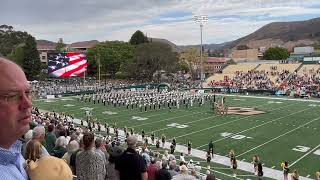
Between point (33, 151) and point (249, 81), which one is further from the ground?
point (33, 151)

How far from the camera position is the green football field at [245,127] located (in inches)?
775

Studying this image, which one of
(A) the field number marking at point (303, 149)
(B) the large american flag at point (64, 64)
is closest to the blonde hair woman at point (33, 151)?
(A) the field number marking at point (303, 149)

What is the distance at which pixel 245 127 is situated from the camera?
26641 mm

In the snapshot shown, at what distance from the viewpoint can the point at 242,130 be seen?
25.6 m

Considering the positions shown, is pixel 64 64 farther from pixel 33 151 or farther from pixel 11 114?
pixel 11 114

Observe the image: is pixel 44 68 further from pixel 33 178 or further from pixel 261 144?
pixel 33 178

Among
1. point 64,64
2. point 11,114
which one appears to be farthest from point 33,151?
point 64,64

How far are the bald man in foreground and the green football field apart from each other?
632 inches

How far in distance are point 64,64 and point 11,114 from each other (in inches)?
1924

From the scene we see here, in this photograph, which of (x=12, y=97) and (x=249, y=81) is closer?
(x=12, y=97)

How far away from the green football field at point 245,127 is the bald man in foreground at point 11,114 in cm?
1606

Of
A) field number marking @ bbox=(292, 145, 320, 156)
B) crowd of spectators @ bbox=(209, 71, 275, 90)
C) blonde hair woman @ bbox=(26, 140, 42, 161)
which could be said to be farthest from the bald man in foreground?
crowd of spectators @ bbox=(209, 71, 275, 90)

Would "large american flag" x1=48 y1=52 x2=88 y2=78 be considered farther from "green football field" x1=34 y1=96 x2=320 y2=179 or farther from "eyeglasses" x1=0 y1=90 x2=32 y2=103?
"eyeglasses" x1=0 y1=90 x2=32 y2=103

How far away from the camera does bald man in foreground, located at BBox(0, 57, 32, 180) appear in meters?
1.55
